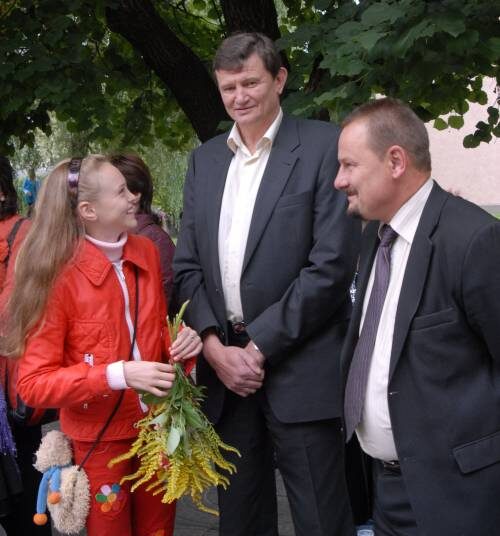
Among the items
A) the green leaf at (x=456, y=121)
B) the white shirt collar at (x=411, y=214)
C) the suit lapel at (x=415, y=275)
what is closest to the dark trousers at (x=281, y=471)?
the suit lapel at (x=415, y=275)

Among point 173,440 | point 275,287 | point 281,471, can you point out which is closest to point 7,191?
point 275,287

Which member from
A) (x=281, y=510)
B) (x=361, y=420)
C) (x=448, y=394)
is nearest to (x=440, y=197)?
(x=448, y=394)

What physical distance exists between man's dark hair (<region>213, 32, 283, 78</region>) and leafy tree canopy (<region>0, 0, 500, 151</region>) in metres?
0.81

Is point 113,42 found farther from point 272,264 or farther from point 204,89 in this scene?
point 272,264

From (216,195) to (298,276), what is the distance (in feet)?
1.52

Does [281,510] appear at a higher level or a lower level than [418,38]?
lower

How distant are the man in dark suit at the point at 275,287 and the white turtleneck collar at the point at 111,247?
31cm

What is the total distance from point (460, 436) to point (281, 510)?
2.97 meters

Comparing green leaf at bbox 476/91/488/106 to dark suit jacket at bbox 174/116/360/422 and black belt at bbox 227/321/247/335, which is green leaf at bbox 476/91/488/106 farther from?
black belt at bbox 227/321/247/335

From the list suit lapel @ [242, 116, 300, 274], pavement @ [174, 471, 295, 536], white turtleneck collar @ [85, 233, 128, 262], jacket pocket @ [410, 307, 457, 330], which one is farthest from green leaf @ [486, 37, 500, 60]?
pavement @ [174, 471, 295, 536]

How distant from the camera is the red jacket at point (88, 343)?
271cm

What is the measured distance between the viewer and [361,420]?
8.11ft

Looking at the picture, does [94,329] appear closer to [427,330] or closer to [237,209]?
[237,209]

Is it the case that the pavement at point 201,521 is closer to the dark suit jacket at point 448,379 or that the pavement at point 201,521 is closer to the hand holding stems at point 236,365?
the hand holding stems at point 236,365
